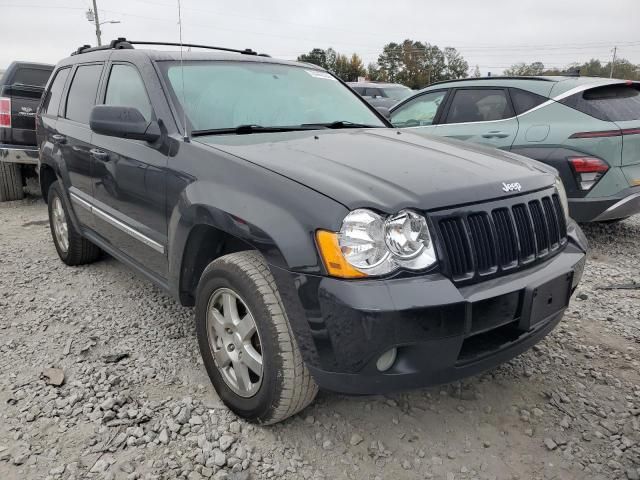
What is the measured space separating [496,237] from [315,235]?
2.42 feet

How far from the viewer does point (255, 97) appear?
117 inches

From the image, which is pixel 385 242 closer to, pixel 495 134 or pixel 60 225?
pixel 60 225

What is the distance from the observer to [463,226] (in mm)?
1920

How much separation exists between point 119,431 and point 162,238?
3.16ft

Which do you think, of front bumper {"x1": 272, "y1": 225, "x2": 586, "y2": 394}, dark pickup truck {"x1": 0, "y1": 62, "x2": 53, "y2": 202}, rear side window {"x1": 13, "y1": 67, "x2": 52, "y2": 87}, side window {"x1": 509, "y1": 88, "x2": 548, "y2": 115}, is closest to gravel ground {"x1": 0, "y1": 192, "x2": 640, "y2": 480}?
front bumper {"x1": 272, "y1": 225, "x2": 586, "y2": 394}

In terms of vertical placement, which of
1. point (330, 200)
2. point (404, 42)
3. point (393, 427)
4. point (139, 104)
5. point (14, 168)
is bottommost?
point (393, 427)

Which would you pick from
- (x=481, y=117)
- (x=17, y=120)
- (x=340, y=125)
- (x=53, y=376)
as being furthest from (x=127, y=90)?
(x=17, y=120)

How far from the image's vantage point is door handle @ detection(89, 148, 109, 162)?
10.3 feet

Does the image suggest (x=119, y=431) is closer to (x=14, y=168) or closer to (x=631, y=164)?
(x=631, y=164)

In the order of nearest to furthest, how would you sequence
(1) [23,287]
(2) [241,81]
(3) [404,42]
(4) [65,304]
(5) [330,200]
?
(5) [330,200] < (2) [241,81] < (4) [65,304] < (1) [23,287] < (3) [404,42]

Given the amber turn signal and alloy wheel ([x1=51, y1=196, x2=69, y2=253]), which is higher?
the amber turn signal

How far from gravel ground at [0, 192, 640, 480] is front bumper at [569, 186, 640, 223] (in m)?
1.25

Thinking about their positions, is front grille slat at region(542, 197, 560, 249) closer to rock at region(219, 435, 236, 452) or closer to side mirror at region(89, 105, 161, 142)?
rock at region(219, 435, 236, 452)

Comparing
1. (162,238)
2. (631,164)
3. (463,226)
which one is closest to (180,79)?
(162,238)
